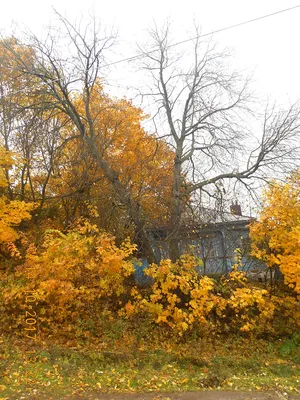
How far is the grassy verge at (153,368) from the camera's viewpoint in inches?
208

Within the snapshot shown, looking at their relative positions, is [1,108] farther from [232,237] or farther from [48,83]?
[232,237]

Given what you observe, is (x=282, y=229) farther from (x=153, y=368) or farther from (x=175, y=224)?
(x=153, y=368)

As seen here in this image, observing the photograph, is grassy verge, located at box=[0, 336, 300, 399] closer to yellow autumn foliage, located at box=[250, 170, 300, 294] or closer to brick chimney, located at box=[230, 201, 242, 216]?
yellow autumn foliage, located at box=[250, 170, 300, 294]

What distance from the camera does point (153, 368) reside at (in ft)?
22.8

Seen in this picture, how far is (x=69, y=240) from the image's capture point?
8.33m

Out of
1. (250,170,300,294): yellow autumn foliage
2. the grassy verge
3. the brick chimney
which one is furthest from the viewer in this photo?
the brick chimney

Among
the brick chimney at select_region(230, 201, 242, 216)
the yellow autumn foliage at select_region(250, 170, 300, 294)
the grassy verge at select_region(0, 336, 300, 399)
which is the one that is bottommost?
the grassy verge at select_region(0, 336, 300, 399)

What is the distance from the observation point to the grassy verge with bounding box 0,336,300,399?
17.3 ft

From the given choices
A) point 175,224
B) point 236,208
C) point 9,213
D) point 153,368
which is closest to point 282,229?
point 175,224

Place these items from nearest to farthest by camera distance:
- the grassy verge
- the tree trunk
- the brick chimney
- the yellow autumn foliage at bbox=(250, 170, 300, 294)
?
the grassy verge → the yellow autumn foliage at bbox=(250, 170, 300, 294) → the tree trunk → the brick chimney

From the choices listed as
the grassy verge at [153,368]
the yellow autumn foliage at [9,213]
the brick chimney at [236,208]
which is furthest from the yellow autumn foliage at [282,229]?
the yellow autumn foliage at [9,213]

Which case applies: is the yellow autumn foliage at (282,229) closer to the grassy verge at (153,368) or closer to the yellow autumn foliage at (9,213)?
the grassy verge at (153,368)

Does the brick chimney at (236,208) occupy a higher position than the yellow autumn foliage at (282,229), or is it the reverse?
the brick chimney at (236,208)

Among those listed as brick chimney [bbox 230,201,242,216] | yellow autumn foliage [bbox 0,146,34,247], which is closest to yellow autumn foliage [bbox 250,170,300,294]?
brick chimney [bbox 230,201,242,216]
